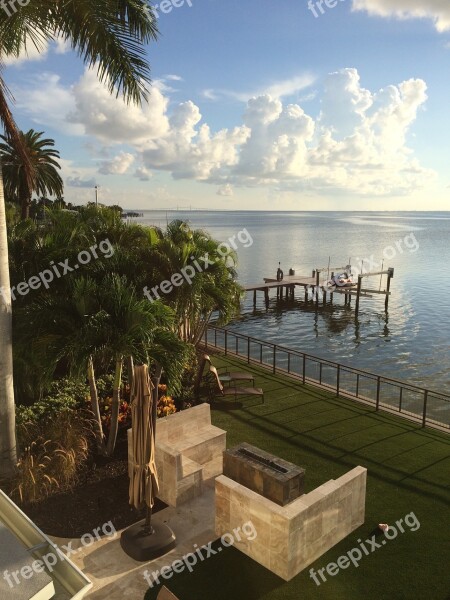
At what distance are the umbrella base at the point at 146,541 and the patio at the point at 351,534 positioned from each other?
15cm

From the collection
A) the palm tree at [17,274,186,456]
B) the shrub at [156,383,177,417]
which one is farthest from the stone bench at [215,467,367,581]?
the shrub at [156,383,177,417]

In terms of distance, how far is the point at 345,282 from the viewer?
55.2 metres

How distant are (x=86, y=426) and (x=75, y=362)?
9.67 feet

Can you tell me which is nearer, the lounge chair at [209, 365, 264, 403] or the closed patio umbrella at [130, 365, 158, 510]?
the closed patio umbrella at [130, 365, 158, 510]

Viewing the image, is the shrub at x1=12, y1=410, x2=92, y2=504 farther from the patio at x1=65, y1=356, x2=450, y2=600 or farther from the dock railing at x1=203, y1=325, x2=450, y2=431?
the dock railing at x1=203, y1=325, x2=450, y2=431

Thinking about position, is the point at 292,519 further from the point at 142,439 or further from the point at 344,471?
the point at 344,471

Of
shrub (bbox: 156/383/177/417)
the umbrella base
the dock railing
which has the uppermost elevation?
shrub (bbox: 156/383/177/417)

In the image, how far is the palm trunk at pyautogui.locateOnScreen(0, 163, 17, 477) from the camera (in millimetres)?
8953

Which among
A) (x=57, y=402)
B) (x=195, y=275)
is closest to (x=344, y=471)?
(x=57, y=402)

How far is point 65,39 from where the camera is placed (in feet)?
31.0

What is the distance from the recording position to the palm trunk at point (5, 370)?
8.95 meters

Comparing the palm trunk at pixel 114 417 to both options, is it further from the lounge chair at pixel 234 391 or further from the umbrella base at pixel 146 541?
the lounge chair at pixel 234 391

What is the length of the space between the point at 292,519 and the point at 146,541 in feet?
8.29

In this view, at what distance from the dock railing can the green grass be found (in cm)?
66
